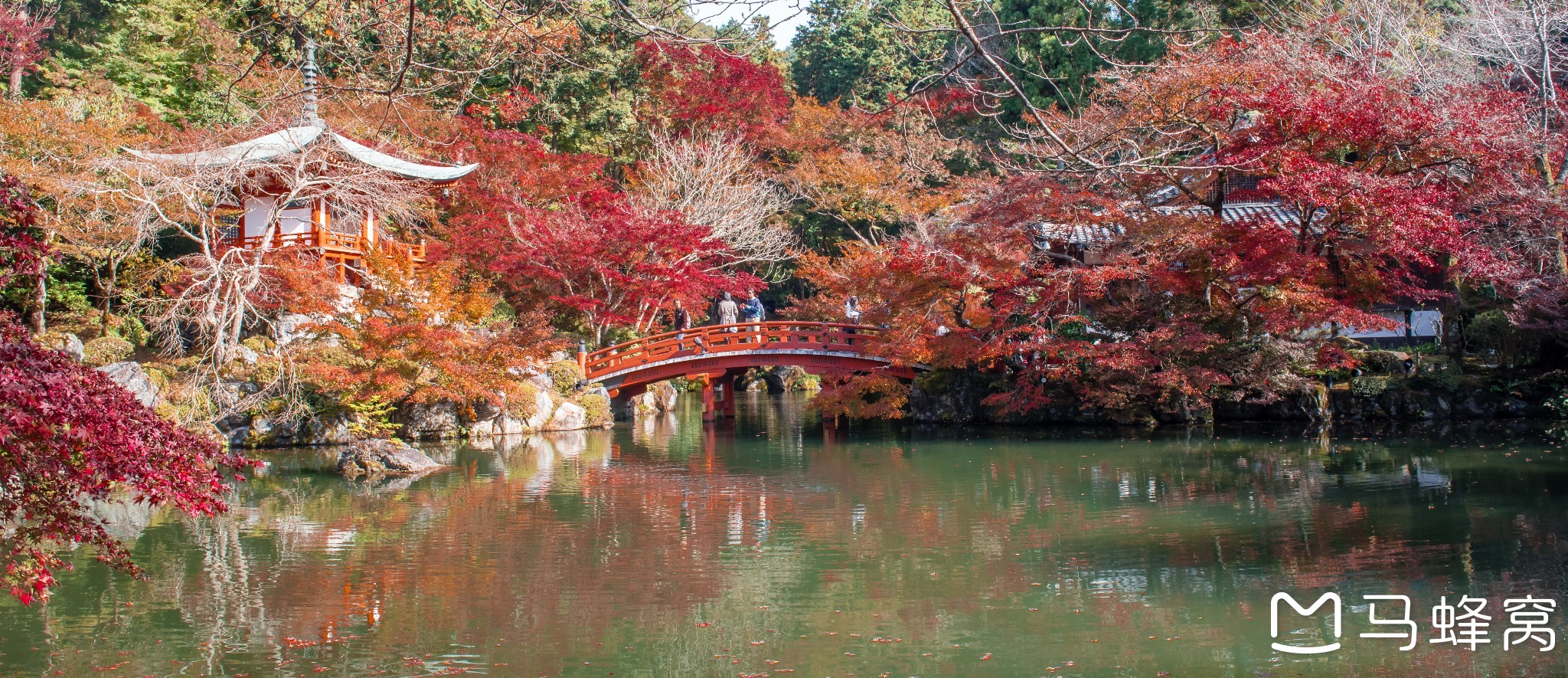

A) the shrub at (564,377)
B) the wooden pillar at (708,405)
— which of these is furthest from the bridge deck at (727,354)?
the wooden pillar at (708,405)

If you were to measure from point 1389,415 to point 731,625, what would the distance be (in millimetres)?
11910

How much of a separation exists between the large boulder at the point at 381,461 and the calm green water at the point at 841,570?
34 centimetres

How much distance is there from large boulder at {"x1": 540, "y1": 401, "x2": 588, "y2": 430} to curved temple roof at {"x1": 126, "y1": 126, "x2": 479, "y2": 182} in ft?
13.5

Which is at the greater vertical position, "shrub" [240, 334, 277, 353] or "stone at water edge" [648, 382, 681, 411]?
"shrub" [240, 334, 277, 353]

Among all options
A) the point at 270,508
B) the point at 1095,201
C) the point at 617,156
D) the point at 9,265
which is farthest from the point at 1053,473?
the point at 617,156

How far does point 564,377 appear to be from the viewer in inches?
704

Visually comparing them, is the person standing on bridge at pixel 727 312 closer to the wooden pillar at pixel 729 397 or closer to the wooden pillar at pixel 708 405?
the wooden pillar at pixel 729 397

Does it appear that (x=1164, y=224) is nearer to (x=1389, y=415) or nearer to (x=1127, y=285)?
(x=1127, y=285)

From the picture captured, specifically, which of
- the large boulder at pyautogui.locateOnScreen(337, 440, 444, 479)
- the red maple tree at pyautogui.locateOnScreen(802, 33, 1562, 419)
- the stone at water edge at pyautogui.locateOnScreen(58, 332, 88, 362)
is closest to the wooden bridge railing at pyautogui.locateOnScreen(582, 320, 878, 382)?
the red maple tree at pyautogui.locateOnScreen(802, 33, 1562, 419)

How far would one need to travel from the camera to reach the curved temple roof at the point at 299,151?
1527 cm

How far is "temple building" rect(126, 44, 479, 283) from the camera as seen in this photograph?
16125mm

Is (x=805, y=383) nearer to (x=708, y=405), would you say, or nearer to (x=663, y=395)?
(x=663, y=395)

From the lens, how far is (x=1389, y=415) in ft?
48.3

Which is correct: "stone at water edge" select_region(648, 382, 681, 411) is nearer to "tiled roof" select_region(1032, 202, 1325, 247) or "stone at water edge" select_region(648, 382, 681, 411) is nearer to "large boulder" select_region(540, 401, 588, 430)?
"large boulder" select_region(540, 401, 588, 430)
